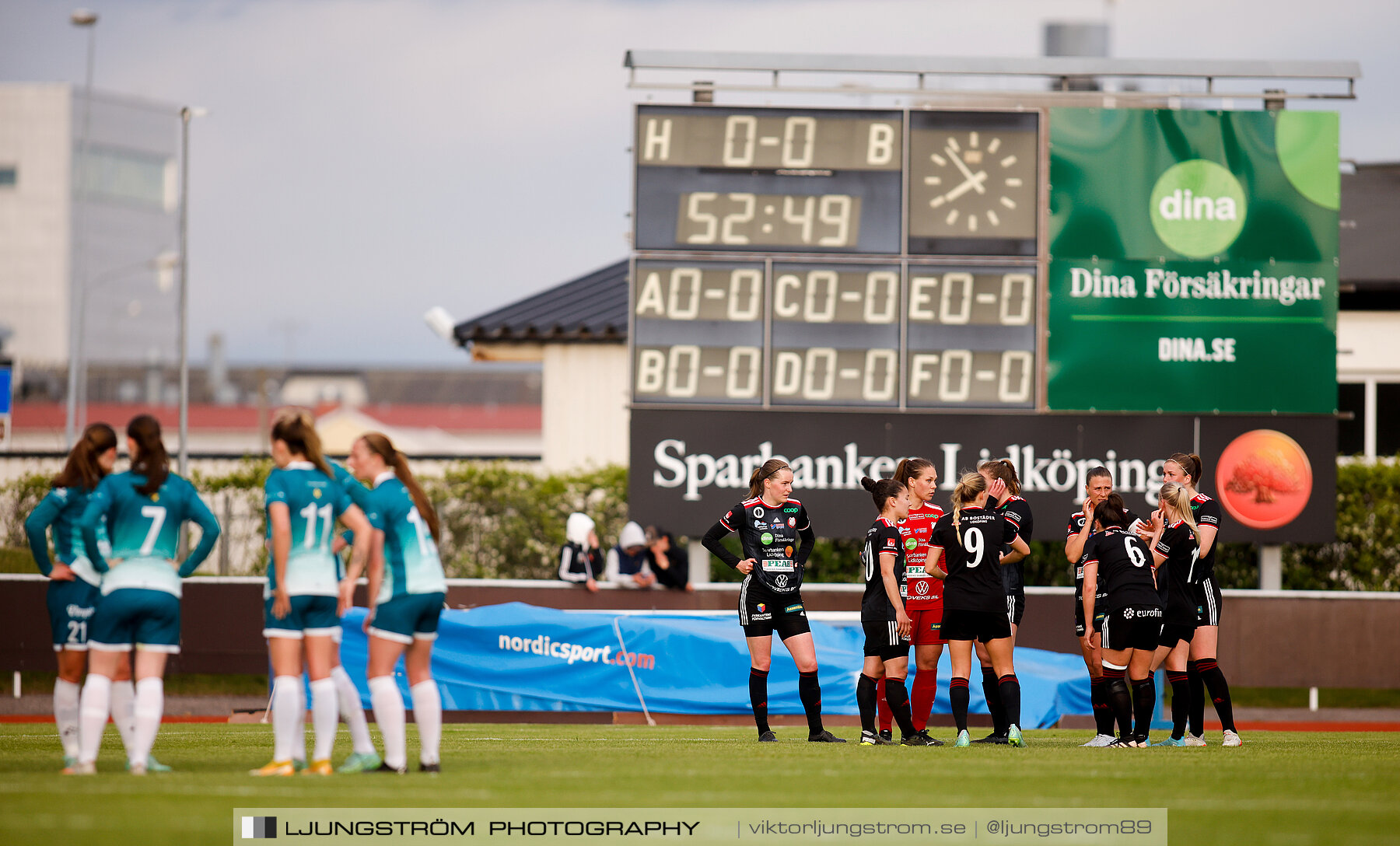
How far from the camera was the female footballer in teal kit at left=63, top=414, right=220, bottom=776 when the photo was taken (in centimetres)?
772

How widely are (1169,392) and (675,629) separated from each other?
5.86m

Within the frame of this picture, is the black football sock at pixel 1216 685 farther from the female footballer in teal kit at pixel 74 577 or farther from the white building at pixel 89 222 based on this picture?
the white building at pixel 89 222

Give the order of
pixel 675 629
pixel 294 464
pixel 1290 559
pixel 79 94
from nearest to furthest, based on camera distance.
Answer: pixel 294 464 < pixel 675 629 < pixel 1290 559 < pixel 79 94

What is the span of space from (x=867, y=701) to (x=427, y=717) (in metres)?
3.73

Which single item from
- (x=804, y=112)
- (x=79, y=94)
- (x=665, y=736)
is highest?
(x=79, y=94)

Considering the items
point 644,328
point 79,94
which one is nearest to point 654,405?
point 644,328

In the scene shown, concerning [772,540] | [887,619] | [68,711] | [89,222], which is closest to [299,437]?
[68,711]

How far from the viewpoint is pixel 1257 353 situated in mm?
15922

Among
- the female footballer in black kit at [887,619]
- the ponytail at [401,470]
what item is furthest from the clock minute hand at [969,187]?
the ponytail at [401,470]

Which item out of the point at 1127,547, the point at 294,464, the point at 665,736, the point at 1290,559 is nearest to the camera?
the point at 294,464

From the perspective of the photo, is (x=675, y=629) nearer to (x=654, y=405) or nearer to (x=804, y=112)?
(x=654, y=405)

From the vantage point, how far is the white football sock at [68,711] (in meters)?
8.38

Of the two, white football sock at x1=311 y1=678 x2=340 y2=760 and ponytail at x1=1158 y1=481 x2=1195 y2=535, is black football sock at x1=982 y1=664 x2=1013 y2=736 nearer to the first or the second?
ponytail at x1=1158 y1=481 x2=1195 y2=535

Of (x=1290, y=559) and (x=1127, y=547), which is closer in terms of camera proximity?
(x=1127, y=547)
